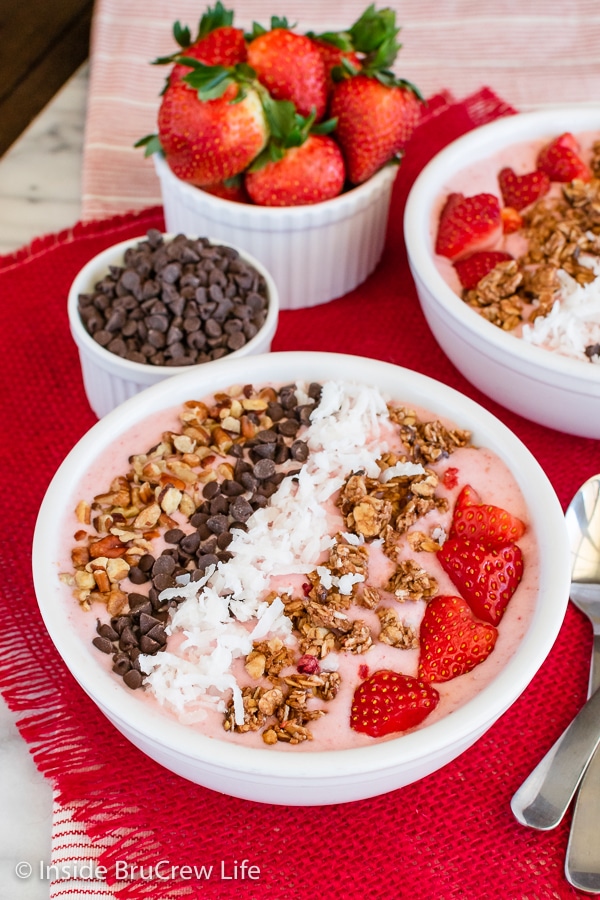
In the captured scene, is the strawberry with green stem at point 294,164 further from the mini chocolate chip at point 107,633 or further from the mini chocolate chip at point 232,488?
the mini chocolate chip at point 107,633

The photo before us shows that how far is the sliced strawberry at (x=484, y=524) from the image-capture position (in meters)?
1.24

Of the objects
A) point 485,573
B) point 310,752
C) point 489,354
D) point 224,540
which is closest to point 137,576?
point 224,540

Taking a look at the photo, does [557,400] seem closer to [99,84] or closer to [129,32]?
[99,84]

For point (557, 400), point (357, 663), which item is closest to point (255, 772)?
point (357, 663)

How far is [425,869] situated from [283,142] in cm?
124

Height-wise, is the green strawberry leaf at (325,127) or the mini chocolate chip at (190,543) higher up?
the green strawberry leaf at (325,127)

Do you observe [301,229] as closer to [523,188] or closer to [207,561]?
[523,188]

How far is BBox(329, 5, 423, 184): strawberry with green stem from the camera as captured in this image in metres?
1.80

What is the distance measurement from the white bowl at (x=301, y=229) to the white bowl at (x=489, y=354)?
0.48 feet

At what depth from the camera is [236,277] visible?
167cm

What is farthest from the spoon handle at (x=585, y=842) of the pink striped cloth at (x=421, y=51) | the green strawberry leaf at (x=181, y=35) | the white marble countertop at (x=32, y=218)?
the pink striped cloth at (x=421, y=51)

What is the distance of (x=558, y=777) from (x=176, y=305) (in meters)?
0.94

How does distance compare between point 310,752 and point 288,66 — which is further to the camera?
point 288,66

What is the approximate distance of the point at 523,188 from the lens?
181cm
